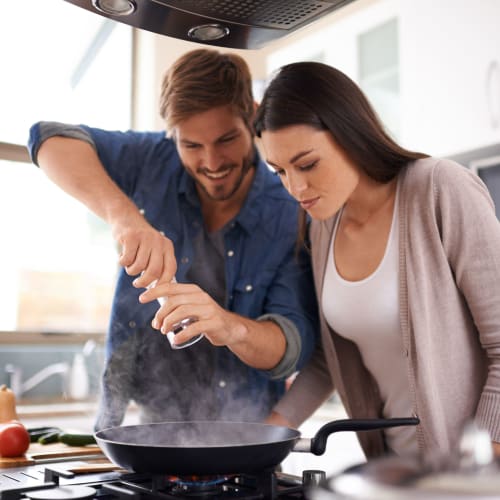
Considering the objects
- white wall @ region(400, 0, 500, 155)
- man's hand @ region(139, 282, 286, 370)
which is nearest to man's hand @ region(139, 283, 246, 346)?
man's hand @ region(139, 282, 286, 370)

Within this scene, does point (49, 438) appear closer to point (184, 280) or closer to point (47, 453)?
point (47, 453)

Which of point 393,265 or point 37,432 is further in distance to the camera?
point 37,432

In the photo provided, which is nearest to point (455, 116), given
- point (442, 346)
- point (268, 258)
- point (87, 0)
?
point (268, 258)

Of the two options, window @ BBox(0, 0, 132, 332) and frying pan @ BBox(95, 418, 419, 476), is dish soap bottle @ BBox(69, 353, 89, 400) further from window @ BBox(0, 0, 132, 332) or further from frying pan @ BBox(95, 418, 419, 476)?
frying pan @ BBox(95, 418, 419, 476)

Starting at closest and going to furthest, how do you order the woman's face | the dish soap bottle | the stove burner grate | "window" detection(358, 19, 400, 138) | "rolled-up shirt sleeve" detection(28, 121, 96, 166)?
the stove burner grate, the woman's face, "rolled-up shirt sleeve" detection(28, 121, 96, 166), "window" detection(358, 19, 400, 138), the dish soap bottle

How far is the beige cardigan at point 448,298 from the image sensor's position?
3.57ft

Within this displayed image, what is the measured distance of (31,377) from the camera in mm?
2926

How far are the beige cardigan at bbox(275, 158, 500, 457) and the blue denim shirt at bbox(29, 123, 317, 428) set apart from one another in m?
0.31

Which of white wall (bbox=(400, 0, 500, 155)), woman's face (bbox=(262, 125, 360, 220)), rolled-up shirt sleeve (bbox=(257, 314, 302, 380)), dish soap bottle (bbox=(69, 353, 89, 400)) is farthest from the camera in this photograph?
dish soap bottle (bbox=(69, 353, 89, 400))

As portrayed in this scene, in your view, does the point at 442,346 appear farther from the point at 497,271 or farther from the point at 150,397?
the point at 150,397

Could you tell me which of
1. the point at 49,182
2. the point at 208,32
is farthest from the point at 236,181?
the point at 49,182

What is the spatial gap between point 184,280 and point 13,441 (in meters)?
0.47

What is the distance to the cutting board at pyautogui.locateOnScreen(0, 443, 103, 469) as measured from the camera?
1.22 m

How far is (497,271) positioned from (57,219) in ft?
7.87
